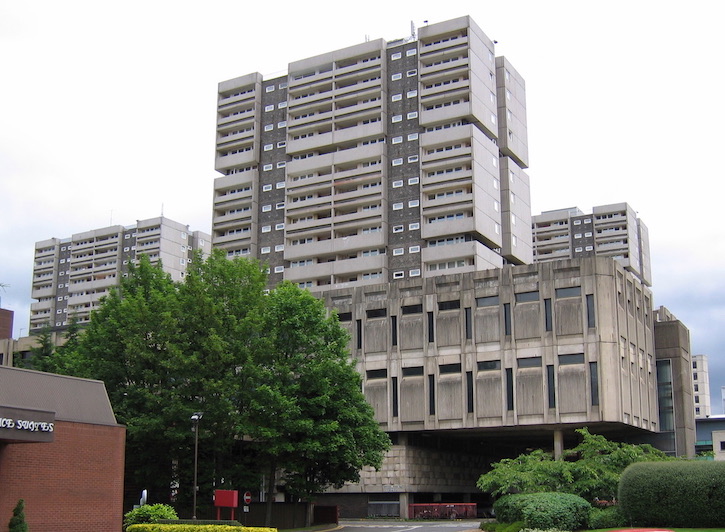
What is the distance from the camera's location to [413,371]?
68438mm

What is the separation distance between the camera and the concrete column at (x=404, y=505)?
222 feet

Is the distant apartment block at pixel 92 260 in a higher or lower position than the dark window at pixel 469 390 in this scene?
higher

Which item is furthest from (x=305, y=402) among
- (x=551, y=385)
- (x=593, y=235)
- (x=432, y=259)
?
(x=593, y=235)

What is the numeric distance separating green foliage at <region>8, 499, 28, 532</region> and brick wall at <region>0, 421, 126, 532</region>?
0.51 meters

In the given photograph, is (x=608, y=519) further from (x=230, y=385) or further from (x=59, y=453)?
(x=59, y=453)

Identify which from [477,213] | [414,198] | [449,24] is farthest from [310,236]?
[449,24]

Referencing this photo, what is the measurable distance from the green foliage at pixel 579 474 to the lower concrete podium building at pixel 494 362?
16461mm

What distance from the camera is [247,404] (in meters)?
47.2

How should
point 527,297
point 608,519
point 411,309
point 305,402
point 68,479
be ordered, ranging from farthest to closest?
point 411,309 → point 527,297 → point 305,402 → point 608,519 → point 68,479

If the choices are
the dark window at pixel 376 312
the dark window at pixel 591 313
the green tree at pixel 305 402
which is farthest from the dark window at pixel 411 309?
the green tree at pixel 305 402

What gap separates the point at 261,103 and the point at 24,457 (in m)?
89.2

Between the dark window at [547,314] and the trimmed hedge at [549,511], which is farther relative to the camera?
the dark window at [547,314]

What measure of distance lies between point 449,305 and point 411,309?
132 inches

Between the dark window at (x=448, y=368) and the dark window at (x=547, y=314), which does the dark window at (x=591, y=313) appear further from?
the dark window at (x=448, y=368)
